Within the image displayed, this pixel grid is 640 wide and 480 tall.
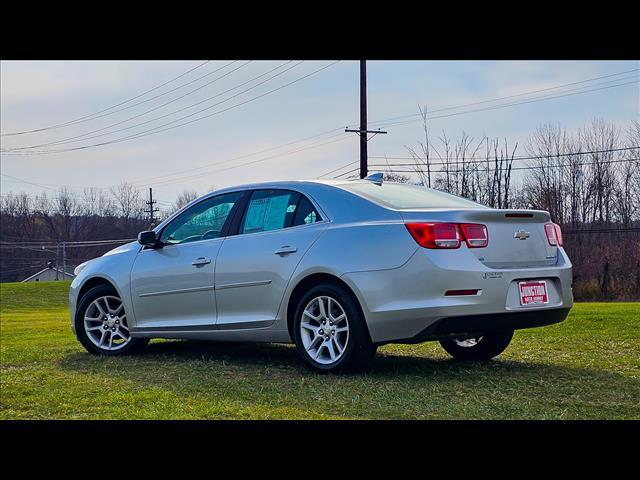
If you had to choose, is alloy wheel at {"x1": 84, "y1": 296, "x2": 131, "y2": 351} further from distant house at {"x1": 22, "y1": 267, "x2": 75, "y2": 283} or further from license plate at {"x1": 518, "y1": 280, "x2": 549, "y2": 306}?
distant house at {"x1": 22, "y1": 267, "x2": 75, "y2": 283}

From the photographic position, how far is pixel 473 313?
227 inches

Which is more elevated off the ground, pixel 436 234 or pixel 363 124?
pixel 363 124

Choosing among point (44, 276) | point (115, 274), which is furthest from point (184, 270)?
point (44, 276)

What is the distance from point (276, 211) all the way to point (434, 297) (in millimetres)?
1815

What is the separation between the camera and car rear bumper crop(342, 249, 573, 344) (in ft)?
18.7

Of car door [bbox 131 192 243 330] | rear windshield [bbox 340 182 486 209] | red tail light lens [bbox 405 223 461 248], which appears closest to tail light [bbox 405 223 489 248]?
red tail light lens [bbox 405 223 461 248]

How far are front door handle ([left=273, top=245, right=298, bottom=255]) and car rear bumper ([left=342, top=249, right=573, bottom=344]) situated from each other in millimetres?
621

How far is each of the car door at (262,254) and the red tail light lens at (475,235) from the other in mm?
1154

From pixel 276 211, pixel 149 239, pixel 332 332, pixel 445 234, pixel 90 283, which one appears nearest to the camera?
pixel 445 234

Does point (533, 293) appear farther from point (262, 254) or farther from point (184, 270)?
point (184, 270)

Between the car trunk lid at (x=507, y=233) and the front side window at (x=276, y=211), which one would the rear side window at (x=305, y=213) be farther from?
the car trunk lid at (x=507, y=233)

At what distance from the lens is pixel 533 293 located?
20.1 feet
